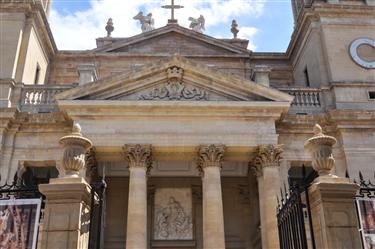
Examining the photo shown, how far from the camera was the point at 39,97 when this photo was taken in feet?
67.8

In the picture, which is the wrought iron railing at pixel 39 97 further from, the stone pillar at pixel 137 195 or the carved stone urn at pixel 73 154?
the carved stone urn at pixel 73 154

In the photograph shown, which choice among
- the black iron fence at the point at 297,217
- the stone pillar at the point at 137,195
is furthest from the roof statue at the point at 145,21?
the black iron fence at the point at 297,217

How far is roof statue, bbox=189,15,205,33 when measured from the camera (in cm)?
2747

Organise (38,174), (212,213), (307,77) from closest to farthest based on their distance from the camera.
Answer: (212,213) → (38,174) → (307,77)

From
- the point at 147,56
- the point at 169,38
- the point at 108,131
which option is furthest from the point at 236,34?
the point at 108,131

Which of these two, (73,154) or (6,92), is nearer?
(73,154)

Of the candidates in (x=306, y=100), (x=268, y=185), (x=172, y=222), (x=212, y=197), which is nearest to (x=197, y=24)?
(x=306, y=100)

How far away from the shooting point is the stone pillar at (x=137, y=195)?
16.2m

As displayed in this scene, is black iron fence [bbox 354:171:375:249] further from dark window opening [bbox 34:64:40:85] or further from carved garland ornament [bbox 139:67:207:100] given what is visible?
dark window opening [bbox 34:64:40:85]

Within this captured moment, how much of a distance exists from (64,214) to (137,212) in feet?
29.0

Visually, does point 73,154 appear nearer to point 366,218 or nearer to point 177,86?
point 366,218

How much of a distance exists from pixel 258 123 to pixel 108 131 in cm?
621

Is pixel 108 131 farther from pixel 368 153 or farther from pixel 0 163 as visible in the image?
pixel 368 153

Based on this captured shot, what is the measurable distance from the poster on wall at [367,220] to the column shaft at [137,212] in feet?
32.1
